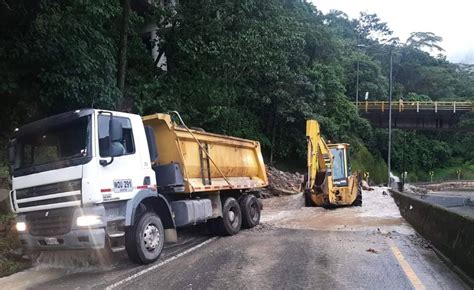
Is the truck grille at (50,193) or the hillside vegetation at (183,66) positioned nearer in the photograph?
the truck grille at (50,193)

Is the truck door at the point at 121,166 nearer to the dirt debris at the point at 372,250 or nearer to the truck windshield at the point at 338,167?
the dirt debris at the point at 372,250

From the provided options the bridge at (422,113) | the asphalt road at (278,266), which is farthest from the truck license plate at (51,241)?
the bridge at (422,113)

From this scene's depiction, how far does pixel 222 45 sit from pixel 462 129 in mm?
48351

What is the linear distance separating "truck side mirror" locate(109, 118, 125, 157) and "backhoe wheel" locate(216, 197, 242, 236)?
422 cm

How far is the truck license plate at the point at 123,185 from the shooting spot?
24.8 feet

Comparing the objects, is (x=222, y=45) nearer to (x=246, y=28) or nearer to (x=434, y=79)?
(x=246, y=28)

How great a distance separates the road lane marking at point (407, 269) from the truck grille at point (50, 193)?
16.4 feet

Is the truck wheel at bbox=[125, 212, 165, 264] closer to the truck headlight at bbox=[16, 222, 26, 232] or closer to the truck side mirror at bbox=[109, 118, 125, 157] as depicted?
the truck side mirror at bbox=[109, 118, 125, 157]

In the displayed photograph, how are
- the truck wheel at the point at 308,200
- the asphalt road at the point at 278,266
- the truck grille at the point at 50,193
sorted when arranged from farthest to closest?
the truck wheel at the point at 308,200
the truck grille at the point at 50,193
the asphalt road at the point at 278,266

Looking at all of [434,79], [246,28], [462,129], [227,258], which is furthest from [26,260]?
[434,79]

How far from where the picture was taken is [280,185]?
87.6 feet

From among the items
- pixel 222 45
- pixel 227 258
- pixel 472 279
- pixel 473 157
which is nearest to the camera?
pixel 472 279

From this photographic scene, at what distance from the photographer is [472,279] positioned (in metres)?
6.44

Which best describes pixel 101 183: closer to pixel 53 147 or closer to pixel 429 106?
pixel 53 147
